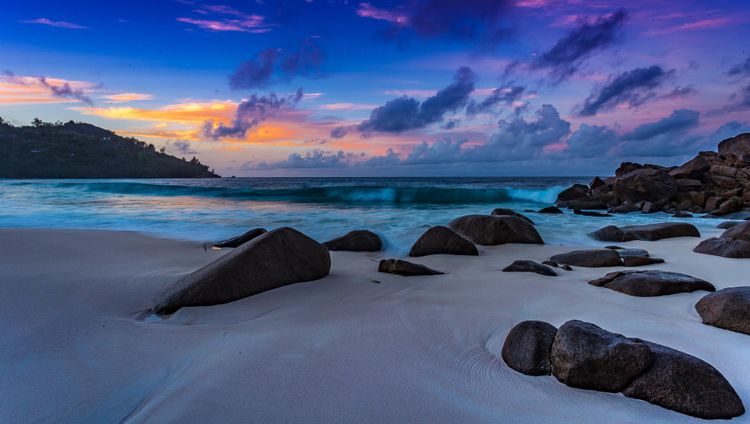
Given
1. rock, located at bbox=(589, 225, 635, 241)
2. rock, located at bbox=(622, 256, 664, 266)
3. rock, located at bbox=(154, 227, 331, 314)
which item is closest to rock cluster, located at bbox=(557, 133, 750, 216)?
rock, located at bbox=(589, 225, 635, 241)

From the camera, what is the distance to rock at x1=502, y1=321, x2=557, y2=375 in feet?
7.05

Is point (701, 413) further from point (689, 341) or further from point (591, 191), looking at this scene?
point (591, 191)

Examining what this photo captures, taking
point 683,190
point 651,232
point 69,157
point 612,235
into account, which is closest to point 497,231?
point 612,235

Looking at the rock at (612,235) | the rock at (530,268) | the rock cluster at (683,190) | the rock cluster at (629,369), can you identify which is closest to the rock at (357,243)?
the rock at (530,268)

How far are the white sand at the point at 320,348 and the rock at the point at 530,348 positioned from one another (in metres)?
0.06

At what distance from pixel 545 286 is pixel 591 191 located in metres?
17.7

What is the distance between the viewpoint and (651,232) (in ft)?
24.8

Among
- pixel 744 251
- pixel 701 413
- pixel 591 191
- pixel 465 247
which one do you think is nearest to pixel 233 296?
pixel 701 413

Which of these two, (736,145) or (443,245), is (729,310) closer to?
(443,245)

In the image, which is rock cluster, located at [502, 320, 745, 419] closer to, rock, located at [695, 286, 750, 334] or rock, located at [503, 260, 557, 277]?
rock, located at [695, 286, 750, 334]

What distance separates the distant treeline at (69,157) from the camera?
66562mm

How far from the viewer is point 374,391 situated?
198 centimetres

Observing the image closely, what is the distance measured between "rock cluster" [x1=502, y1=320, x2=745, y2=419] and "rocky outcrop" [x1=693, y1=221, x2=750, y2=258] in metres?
4.69

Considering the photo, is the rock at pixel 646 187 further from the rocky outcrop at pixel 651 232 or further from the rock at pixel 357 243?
the rock at pixel 357 243
